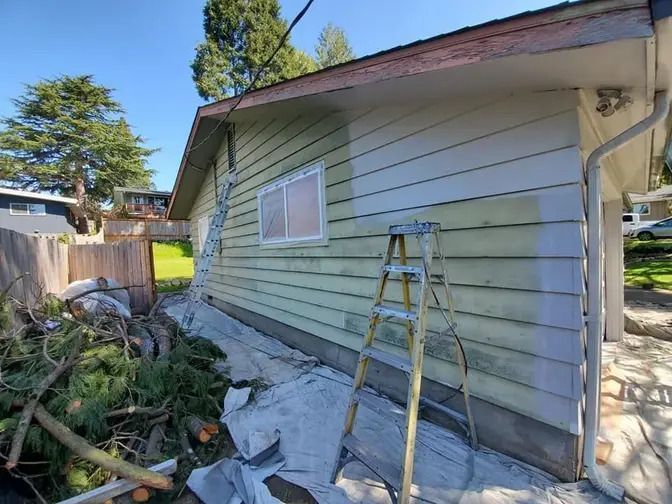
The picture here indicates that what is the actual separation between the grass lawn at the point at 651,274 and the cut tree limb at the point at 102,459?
34.5ft

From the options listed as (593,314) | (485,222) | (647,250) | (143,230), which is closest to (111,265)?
(485,222)


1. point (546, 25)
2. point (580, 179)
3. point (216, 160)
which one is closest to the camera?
point (546, 25)

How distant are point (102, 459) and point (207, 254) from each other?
421 cm

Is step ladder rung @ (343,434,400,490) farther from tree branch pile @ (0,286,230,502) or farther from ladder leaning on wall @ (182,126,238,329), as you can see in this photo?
ladder leaning on wall @ (182,126,238,329)

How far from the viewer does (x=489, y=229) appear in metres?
2.32

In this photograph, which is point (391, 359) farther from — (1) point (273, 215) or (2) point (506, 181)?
(1) point (273, 215)

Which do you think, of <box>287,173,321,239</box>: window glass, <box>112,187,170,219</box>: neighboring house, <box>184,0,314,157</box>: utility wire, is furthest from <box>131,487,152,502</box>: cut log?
<box>112,187,170,219</box>: neighboring house

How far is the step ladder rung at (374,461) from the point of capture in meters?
1.72

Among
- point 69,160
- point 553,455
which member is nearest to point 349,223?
point 553,455

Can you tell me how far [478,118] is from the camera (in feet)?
7.65

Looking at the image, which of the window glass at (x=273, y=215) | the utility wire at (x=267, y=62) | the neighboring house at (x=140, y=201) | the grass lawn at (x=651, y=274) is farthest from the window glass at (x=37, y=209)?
the grass lawn at (x=651, y=274)

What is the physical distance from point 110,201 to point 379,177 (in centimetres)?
3511

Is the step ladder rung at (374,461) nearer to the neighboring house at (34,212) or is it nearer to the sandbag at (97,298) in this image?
the sandbag at (97,298)

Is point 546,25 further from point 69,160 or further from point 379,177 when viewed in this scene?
point 69,160
